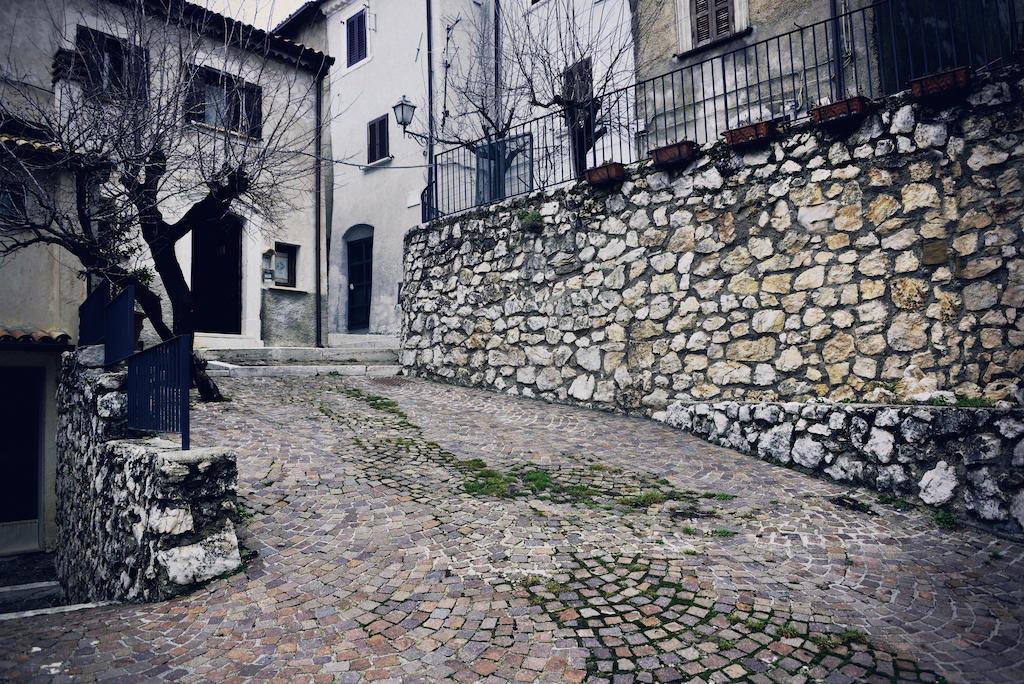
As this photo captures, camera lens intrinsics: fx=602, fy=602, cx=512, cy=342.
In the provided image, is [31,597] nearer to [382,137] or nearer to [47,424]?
[47,424]

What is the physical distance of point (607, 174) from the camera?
8180mm

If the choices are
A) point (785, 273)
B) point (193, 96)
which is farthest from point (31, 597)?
point (785, 273)

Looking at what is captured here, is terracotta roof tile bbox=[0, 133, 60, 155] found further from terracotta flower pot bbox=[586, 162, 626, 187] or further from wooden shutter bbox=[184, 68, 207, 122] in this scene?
terracotta flower pot bbox=[586, 162, 626, 187]

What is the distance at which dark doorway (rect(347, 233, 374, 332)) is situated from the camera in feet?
52.1

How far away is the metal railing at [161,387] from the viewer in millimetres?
4520

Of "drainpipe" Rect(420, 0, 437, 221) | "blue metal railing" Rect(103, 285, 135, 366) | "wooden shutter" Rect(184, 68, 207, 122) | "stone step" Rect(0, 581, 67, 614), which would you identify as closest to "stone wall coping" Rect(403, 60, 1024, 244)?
"drainpipe" Rect(420, 0, 437, 221)

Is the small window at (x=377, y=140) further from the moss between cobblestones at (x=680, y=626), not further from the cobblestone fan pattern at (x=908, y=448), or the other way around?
the moss between cobblestones at (x=680, y=626)

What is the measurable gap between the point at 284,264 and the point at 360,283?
93.7 inches

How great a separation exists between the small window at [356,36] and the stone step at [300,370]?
9468mm

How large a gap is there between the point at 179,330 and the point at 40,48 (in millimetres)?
6752

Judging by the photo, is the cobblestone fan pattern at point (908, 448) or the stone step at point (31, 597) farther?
the stone step at point (31, 597)

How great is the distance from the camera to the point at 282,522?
4875 mm

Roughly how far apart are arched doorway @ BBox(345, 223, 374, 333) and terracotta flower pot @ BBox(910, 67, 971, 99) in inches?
487

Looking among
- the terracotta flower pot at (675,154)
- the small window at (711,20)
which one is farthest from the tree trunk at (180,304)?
the small window at (711,20)
